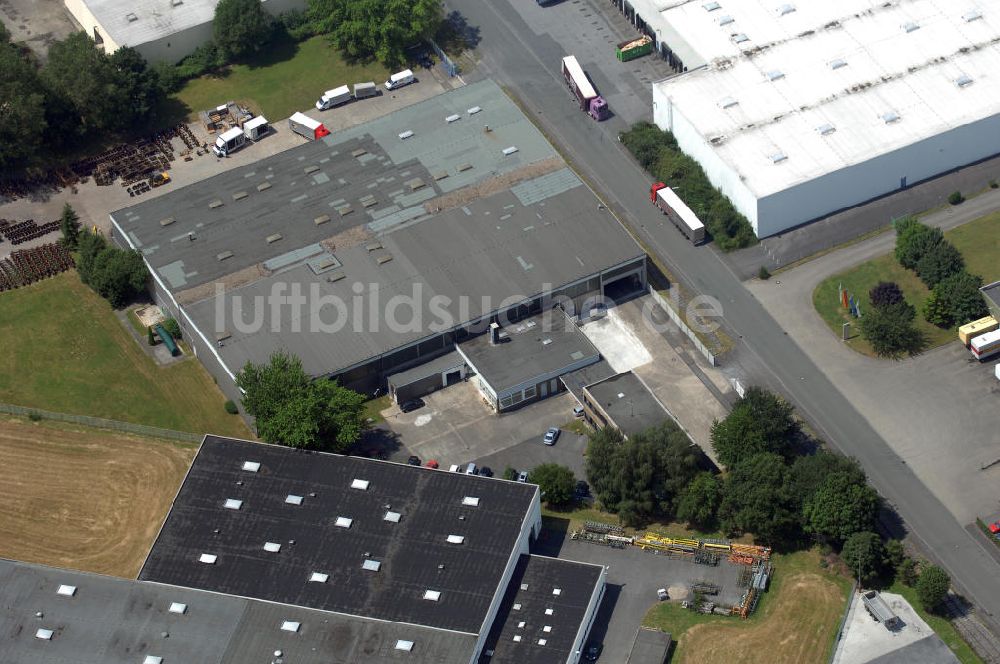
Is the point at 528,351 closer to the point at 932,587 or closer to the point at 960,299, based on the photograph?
the point at 960,299

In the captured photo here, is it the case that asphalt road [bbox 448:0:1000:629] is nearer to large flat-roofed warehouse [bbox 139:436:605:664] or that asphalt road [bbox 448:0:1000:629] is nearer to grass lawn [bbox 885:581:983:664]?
grass lawn [bbox 885:581:983:664]

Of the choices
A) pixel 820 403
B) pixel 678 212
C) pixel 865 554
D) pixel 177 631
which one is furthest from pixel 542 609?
pixel 678 212

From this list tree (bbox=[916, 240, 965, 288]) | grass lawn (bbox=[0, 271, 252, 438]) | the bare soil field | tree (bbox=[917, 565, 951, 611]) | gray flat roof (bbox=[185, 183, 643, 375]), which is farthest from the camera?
tree (bbox=[916, 240, 965, 288])

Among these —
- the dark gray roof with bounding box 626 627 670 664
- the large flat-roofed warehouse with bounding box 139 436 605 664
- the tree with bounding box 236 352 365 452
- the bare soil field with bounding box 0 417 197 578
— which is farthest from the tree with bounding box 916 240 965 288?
the bare soil field with bounding box 0 417 197 578

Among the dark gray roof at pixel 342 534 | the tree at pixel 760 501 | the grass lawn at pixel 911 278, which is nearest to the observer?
the dark gray roof at pixel 342 534

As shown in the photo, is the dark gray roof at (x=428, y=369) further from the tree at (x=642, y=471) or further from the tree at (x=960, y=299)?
the tree at (x=960, y=299)

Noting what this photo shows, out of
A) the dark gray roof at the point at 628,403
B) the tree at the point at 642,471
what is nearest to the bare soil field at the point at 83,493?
the dark gray roof at the point at 628,403
